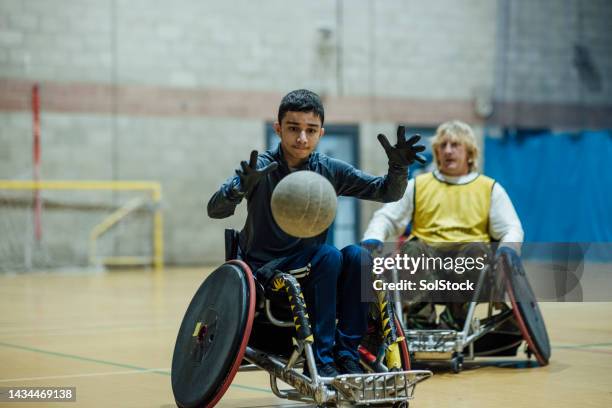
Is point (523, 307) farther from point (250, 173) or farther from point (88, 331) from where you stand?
point (88, 331)

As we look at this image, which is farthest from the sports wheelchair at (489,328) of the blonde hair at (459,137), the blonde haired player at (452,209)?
the blonde hair at (459,137)

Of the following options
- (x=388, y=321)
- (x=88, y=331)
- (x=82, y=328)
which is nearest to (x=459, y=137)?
(x=388, y=321)

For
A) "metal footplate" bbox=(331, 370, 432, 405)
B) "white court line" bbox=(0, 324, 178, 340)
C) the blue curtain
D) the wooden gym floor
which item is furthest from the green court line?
the blue curtain

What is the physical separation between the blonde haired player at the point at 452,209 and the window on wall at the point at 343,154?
12491mm

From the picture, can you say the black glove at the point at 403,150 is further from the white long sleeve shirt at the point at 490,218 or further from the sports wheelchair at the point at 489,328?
the white long sleeve shirt at the point at 490,218

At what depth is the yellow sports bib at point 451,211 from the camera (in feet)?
21.4

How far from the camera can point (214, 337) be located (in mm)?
4203

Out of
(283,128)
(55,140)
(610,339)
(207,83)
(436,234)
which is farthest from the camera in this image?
(207,83)

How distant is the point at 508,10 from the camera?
21172mm

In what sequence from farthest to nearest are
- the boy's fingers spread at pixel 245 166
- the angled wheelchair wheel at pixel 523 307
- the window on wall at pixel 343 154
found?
the window on wall at pixel 343 154 → the angled wheelchair wheel at pixel 523 307 → the boy's fingers spread at pixel 245 166

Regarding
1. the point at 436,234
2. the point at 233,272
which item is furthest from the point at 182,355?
the point at 436,234

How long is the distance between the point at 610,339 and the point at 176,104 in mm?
12355

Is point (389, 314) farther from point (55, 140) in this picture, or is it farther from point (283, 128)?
point (55, 140)

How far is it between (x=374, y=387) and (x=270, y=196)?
1032mm
